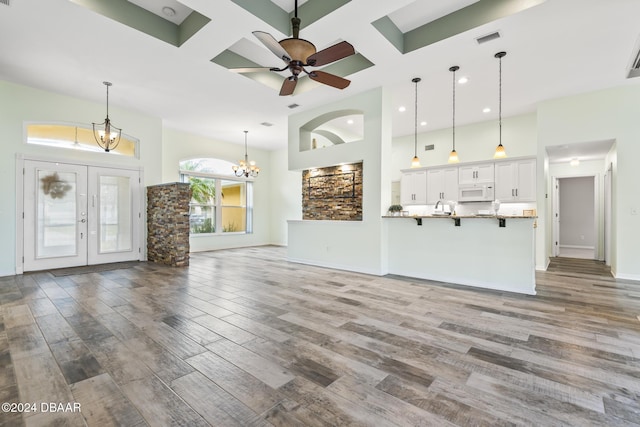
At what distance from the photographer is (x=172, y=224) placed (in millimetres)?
6336

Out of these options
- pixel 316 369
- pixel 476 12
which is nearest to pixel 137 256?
pixel 316 369

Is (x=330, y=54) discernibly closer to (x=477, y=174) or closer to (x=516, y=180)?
(x=477, y=174)

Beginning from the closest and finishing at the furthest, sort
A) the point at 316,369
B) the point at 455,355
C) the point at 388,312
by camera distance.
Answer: the point at 316,369
the point at 455,355
the point at 388,312

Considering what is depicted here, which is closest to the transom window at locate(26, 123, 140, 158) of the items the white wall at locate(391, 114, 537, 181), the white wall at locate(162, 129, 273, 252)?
the white wall at locate(162, 129, 273, 252)

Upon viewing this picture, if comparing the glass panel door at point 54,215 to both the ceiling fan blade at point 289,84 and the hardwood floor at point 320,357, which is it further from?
the ceiling fan blade at point 289,84

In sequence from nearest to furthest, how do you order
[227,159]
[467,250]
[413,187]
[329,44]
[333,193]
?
[329,44] < [467,250] < [333,193] < [413,187] < [227,159]

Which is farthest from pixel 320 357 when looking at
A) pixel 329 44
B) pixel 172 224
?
pixel 172 224

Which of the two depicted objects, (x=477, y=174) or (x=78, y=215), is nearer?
(x=78, y=215)

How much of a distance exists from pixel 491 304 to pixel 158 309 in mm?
4124

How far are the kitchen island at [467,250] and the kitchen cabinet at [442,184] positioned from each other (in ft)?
9.19

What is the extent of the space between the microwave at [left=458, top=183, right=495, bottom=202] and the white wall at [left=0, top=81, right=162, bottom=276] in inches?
323

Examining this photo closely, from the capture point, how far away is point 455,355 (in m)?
2.35

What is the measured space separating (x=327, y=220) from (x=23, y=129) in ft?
19.9

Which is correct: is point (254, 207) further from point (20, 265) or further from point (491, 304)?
point (491, 304)
